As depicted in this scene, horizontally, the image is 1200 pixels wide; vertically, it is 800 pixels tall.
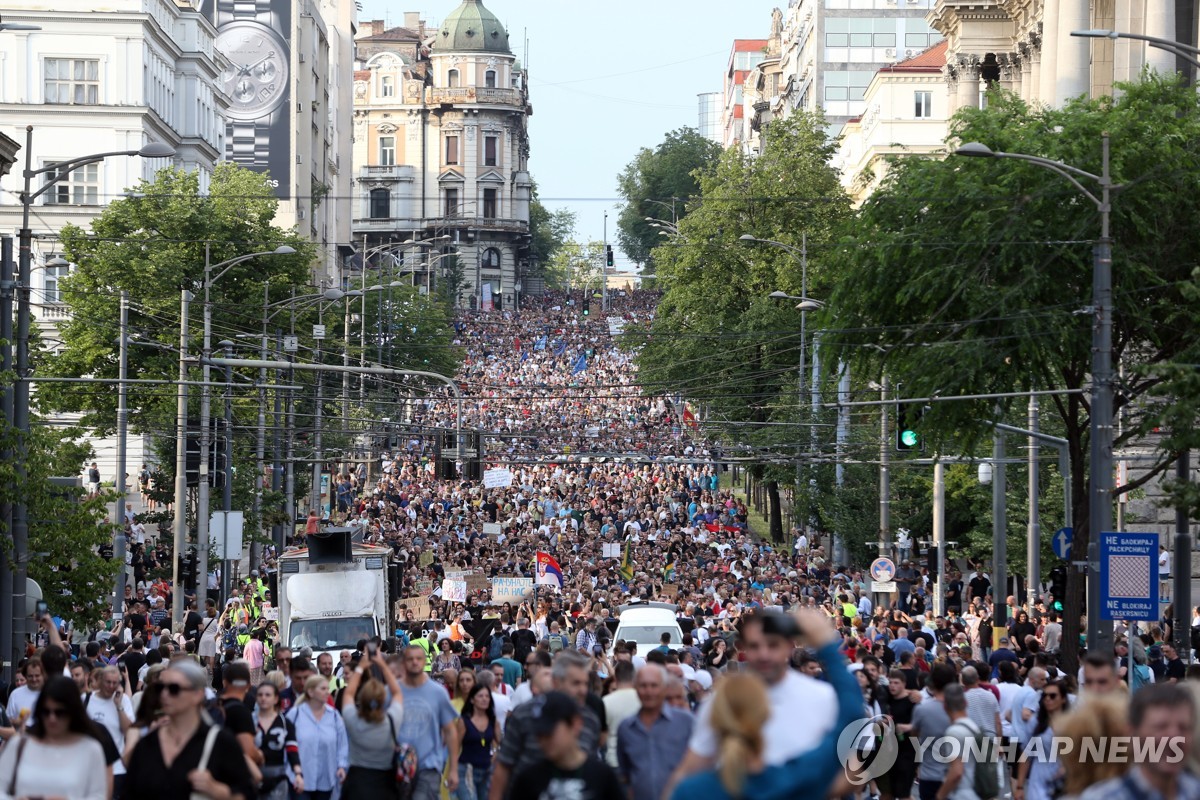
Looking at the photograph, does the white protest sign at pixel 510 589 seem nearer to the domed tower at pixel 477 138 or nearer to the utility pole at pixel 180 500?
the utility pole at pixel 180 500

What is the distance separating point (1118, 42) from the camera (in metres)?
53.3

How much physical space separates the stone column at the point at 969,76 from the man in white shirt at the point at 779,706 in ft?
210

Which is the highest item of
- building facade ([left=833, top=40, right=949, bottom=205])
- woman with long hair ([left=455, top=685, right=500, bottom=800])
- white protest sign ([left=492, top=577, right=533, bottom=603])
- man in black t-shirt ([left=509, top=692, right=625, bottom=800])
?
building facade ([left=833, top=40, right=949, bottom=205])

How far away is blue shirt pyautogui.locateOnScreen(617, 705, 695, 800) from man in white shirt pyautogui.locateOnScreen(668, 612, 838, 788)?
243 centimetres

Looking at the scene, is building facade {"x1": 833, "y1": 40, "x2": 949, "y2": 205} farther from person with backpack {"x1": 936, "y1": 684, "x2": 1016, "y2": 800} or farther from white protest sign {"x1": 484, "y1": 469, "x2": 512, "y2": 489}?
person with backpack {"x1": 936, "y1": 684, "x2": 1016, "y2": 800}

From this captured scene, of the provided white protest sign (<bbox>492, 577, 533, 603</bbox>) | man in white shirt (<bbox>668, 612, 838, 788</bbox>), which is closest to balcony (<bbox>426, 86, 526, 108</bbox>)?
white protest sign (<bbox>492, 577, 533, 603</bbox>)

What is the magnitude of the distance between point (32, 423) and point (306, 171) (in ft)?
273

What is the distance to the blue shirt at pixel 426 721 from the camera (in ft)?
45.5

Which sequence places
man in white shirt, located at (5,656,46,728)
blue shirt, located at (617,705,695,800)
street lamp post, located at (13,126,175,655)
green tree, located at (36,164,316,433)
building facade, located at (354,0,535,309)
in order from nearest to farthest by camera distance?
blue shirt, located at (617,705,695,800) < man in white shirt, located at (5,656,46,728) < street lamp post, located at (13,126,175,655) < green tree, located at (36,164,316,433) < building facade, located at (354,0,535,309)

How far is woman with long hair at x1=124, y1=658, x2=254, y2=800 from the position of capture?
10242 mm

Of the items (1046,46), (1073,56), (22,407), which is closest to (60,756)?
(22,407)

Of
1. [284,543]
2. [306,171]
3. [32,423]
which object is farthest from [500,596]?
[306,171]

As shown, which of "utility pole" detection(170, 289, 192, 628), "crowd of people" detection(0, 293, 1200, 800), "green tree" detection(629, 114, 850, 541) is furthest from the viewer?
"green tree" detection(629, 114, 850, 541)

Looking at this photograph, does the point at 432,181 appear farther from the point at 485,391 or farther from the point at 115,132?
the point at 115,132
